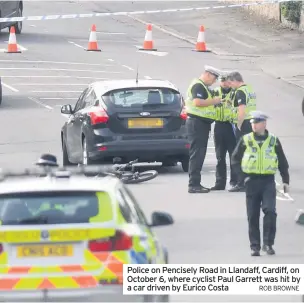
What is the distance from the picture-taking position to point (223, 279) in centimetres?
1247

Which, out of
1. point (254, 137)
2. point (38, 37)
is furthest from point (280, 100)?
point (254, 137)

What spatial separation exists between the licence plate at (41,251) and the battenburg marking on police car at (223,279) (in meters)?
0.75

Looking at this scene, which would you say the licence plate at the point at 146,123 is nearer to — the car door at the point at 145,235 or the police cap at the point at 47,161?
the police cap at the point at 47,161

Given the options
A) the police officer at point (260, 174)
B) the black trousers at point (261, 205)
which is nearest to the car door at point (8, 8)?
the police officer at point (260, 174)

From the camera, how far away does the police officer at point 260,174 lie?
14570 mm

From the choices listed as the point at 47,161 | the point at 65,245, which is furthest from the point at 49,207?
the point at 47,161

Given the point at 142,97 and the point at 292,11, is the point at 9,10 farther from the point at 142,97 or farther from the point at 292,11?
the point at 142,97

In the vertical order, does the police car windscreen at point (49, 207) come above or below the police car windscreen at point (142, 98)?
above

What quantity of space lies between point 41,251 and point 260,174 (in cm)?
454

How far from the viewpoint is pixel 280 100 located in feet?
101

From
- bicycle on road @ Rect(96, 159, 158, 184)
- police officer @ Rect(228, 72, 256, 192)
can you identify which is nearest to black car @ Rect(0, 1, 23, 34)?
bicycle on road @ Rect(96, 159, 158, 184)

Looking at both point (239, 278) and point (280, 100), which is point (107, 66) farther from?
point (239, 278)

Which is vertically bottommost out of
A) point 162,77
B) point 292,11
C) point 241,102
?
point 162,77

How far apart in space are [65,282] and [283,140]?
14.9 meters
